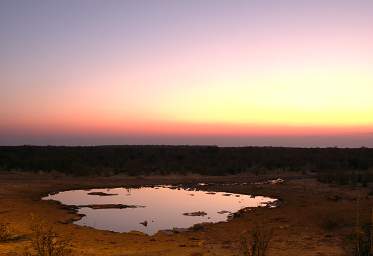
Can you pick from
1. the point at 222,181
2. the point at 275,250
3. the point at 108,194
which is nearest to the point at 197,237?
the point at 275,250

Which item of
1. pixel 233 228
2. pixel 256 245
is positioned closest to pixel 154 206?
pixel 233 228

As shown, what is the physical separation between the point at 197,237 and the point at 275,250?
2748 mm

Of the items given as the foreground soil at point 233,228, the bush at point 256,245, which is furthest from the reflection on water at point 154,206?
the bush at point 256,245

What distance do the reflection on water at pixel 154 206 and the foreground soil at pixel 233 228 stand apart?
1005mm

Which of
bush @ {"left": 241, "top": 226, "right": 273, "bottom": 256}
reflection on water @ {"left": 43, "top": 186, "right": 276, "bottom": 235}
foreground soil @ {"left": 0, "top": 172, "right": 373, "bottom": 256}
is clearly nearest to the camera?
bush @ {"left": 241, "top": 226, "right": 273, "bottom": 256}

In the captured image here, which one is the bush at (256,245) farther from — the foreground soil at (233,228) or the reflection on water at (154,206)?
the reflection on water at (154,206)

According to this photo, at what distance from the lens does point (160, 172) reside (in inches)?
1553

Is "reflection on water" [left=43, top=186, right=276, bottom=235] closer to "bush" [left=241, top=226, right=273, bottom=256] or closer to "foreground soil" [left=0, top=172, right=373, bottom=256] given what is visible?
"foreground soil" [left=0, top=172, right=373, bottom=256]

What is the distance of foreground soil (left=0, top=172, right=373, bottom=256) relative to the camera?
498 inches

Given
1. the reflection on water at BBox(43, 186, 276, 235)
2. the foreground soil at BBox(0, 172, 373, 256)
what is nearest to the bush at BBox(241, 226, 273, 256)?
the foreground soil at BBox(0, 172, 373, 256)

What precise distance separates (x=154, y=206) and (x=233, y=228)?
6240mm

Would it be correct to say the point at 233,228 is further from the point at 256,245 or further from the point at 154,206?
the point at 154,206

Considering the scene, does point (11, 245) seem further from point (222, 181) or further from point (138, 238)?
point (222, 181)

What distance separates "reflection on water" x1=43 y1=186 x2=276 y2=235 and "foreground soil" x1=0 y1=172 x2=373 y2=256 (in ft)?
3.30
